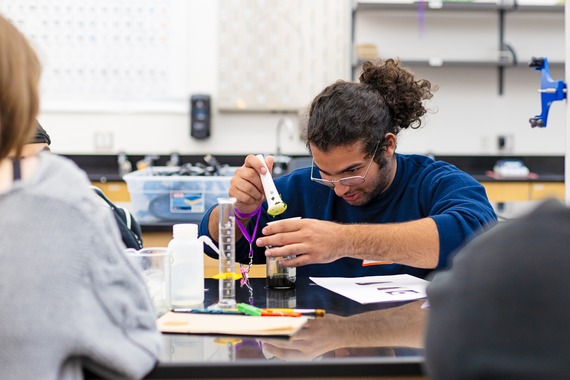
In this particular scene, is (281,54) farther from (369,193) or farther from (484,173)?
(369,193)

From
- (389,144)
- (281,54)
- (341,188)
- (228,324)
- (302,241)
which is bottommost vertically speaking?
(228,324)

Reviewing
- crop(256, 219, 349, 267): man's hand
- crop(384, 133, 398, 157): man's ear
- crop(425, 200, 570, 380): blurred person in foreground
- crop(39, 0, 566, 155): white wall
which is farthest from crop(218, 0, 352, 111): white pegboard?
crop(425, 200, 570, 380): blurred person in foreground

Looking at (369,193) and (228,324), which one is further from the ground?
(369,193)

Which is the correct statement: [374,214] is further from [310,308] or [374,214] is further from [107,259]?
[107,259]

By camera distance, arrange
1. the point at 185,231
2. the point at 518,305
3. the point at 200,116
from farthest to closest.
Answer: the point at 200,116
the point at 185,231
the point at 518,305

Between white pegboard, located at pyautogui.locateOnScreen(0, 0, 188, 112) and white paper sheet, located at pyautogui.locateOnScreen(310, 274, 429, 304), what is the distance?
368 centimetres

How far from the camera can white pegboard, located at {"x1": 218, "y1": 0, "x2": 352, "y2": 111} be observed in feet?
17.2

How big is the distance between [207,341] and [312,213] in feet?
3.02

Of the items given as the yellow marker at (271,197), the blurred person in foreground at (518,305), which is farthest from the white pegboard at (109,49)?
the blurred person in foreground at (518,305)

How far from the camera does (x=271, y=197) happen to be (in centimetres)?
178

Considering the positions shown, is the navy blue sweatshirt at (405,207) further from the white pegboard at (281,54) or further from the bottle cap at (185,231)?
the white pegboard at (281,54)

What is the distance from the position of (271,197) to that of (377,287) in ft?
1.07

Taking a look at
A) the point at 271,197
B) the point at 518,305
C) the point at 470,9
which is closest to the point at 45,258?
the point at 518,305

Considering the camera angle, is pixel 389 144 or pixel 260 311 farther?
pixel 389 144
